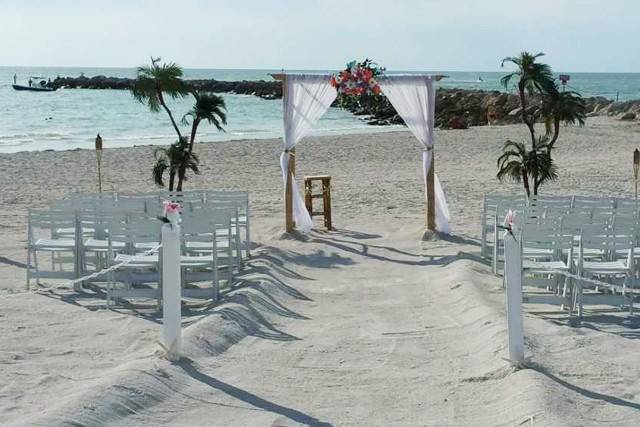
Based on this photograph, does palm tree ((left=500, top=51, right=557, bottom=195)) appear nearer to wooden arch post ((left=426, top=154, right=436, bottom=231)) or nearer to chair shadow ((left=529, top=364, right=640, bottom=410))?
wooden arch post ((left=426, top=154, right=436, bottom=231))

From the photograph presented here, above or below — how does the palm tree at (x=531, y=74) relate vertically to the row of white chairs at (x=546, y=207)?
above

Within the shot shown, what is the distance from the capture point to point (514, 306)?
25.6 feet

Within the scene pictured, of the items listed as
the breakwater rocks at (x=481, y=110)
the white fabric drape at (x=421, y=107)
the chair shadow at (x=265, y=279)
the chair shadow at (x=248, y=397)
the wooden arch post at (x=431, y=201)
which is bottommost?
the chair shadow at (x=248, y=397)

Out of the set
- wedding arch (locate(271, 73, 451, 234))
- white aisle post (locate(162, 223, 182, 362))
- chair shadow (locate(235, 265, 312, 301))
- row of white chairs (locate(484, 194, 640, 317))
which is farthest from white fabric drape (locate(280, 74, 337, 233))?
white aisle post (locate(162, 223, 182, 362))

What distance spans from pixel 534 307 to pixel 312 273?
2.94 meters

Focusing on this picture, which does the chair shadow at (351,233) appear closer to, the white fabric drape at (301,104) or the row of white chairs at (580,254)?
the white fabric drape at (301,104)

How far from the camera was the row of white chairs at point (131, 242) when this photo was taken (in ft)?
34.1

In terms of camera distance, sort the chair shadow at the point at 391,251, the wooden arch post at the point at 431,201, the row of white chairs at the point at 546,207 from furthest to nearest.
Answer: the wooden arch post at the point at 431,201, the chair shadow at the point at 391,251, the row of white chairs at the point at 546,207

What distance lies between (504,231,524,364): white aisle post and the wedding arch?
21.7ft

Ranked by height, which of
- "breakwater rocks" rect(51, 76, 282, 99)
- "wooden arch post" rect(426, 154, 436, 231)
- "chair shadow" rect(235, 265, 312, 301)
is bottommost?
"chair shadow" rect(235, 265, 312, 301)

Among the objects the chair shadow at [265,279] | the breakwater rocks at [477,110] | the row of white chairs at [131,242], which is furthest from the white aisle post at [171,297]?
the breakwater rocks at [477,110]

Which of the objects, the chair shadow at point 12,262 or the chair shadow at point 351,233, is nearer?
the chair shadow at point 12,262

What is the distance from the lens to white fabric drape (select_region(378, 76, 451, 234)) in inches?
573

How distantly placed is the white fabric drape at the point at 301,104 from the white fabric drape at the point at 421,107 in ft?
2.90
